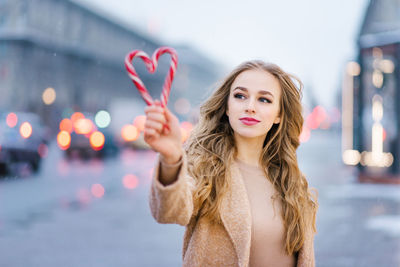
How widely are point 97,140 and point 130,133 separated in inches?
204

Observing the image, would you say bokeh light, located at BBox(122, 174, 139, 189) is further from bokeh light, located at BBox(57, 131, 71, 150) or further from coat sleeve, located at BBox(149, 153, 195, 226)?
coat sleeve, located at BBox(149, 153, 195, 226)

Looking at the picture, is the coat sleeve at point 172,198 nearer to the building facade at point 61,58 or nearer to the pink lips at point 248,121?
the pink lips at point 248,121

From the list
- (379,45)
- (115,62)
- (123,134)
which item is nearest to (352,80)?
(379,45)

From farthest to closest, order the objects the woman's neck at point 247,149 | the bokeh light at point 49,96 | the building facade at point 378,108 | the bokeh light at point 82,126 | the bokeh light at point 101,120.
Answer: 1. the bokeh light at point 49,96
2. the bokeh light at point 101,120
3. the bokeh light at point 82,126
4. the building facade at point 378,108
5. the woman's neck at point 247,149

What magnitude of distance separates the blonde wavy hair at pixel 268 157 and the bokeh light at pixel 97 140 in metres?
18.7

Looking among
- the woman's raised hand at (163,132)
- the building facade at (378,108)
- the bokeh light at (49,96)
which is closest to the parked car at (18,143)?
the building facade at (378,108)

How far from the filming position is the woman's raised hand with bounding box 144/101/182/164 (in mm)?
1812

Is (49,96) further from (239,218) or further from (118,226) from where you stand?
(239,218)

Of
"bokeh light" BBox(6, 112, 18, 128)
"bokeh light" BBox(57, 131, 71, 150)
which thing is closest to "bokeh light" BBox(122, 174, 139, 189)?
"bokeh light" BBox(6, 112, 18, 128)

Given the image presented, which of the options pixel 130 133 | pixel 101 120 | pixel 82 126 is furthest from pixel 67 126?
pixel 130 133

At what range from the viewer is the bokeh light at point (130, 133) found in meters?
26.2

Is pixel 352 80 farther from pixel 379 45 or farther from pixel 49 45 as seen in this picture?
pixel 49 45

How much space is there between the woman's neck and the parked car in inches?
488

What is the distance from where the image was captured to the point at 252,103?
2395 millimetres
